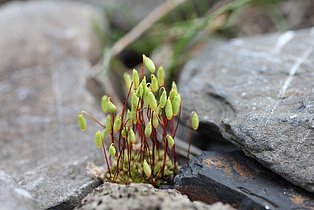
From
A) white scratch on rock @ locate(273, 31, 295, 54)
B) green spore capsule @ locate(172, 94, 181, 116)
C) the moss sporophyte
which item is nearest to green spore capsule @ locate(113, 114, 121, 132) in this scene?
the moss sporophyte

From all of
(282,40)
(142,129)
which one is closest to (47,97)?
(142,129)

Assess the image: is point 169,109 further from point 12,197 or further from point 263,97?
point 12,197

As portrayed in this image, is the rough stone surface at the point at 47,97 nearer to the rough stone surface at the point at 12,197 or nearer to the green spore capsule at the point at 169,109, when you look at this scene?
the rough stone surface at the point at 12,197

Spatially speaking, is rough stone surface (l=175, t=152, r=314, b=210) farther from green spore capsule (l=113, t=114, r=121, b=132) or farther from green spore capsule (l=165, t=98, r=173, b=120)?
green spore capsule (l=113, t=114, r=121, b=132)

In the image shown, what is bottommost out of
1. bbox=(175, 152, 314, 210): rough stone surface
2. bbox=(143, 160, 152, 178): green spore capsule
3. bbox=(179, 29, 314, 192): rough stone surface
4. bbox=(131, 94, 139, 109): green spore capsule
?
bbox=(175, 152, 314, 210): rough stone surface

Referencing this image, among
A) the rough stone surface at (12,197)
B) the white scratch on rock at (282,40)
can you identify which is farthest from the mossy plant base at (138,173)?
the white scratch on rock at (282,40)

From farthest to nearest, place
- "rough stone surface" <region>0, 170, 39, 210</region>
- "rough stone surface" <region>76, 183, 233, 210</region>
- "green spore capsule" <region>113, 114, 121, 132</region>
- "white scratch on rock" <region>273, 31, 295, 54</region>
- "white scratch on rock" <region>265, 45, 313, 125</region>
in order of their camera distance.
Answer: "white scratch on rock" <region>273, 31, 295, 54</region> → "white scratch on rock" <region>265, 45, 313, 125</region> → "green spore capsule" <region>113, 114, 121, 132</region> → "rough stone surface" <region>0, 170, 39, 210</region> → "rough stone surface" <region>76, 183, 233, 210</region>

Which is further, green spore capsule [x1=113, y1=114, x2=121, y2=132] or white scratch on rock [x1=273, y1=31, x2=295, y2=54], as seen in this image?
white scratch on rock [x1=273, y1=31, x2=295, y2=54]

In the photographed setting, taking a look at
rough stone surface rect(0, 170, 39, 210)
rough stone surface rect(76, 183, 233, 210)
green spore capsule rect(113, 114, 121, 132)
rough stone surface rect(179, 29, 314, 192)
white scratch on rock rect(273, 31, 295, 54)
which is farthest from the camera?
white scratch on rock rect(273, 31, 295, 54)
